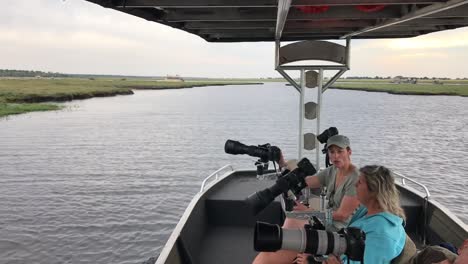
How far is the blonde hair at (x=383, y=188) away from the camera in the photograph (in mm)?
2299

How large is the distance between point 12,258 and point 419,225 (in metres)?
8.05

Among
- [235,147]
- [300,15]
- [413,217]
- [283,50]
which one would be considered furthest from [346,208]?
[283,50]

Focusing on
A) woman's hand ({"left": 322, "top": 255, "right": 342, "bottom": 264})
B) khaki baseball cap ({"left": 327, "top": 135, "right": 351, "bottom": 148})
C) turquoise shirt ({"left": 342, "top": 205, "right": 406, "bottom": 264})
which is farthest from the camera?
khaki baseball cap ({"left": 327, "top": 135, "right": 351, "bottom": 148})

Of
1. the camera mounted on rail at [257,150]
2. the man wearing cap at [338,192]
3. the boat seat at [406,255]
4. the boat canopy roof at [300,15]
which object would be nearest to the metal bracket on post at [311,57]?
the boat canopy roof at [300,15]

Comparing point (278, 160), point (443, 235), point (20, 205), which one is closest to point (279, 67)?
point (278, 160)

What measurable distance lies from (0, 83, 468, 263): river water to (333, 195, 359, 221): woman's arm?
6.42 m

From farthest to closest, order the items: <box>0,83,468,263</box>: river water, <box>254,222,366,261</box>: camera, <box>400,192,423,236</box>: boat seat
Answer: <box>0,83,468,263</box>: river water < <box>400,192,423,236</box>: boat seat < <box>254,222,366,261</box>: camera

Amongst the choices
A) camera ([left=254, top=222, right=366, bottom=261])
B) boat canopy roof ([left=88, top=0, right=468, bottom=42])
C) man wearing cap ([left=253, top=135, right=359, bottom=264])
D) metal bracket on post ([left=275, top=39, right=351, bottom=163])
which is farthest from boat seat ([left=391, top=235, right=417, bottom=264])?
metal bracket on post ([left=275, top=39, right=351, bottom=163])

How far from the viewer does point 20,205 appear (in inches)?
483

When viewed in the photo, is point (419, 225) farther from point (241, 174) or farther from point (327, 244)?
point (327, 244)

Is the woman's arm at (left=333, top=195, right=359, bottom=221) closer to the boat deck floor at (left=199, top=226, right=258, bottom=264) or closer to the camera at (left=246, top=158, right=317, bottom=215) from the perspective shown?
the camera at (left=246, top=158, right=317, bottom=215)

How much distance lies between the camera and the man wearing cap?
3.09 metres

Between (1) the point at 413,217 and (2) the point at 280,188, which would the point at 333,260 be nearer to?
(2) the point at 280,188

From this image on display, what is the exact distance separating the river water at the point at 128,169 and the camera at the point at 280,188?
6.57 m
